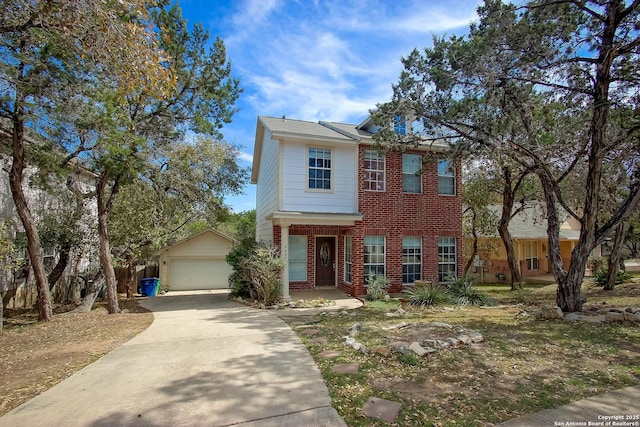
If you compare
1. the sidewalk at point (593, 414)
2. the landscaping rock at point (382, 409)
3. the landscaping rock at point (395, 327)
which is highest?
the sidewalk at point (593, 414)

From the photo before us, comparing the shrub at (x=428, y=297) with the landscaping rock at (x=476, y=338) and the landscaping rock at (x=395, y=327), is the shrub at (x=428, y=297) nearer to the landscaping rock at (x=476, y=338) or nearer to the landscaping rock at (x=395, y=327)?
the landscaping rock at (x=395, y=327)

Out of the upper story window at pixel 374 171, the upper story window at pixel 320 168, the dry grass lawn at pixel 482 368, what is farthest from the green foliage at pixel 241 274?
the upper story window at pixel 374 171

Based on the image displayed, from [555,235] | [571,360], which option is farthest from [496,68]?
[571,360]

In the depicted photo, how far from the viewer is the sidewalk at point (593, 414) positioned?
341 cm

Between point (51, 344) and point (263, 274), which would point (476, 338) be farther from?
point (51, 344)

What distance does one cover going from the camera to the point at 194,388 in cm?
435

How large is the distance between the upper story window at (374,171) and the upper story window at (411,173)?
912 millimetres

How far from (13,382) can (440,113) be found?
10.7 m

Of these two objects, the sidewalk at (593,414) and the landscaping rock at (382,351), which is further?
Answer: the landscaping rock at (382,351)

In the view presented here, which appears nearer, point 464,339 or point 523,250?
point 464,339

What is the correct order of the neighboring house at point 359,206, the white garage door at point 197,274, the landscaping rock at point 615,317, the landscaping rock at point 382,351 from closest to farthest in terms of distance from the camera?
the landscaping rock at point 382,351
the landscaping rock at point 615,317
the neighboring house at point 359,206
the white garage door at point 197,274

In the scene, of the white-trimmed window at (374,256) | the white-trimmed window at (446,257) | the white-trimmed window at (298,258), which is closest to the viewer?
the white-trimmed window at (374,256)

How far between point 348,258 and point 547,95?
820 cm

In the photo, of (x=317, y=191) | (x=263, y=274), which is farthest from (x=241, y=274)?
(x=317, y=191)
